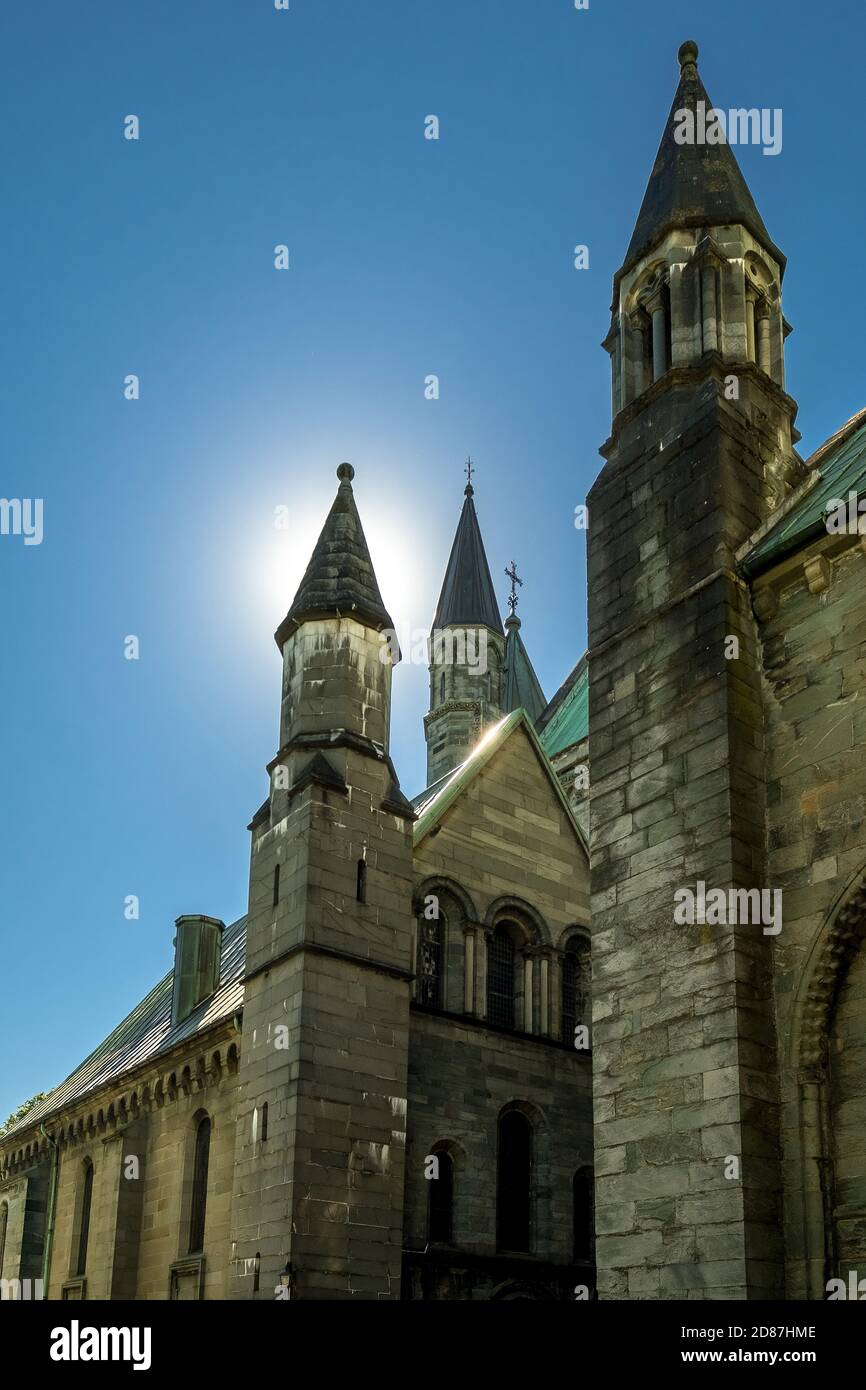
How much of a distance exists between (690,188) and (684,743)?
7.85m

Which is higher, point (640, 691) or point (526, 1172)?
point (640, 691)

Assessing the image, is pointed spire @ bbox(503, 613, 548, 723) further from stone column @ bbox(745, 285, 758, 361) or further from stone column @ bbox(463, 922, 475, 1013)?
stone column @ bbox(745, 285, 758, 361)

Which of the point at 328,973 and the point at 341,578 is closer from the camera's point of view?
the point at 328,973

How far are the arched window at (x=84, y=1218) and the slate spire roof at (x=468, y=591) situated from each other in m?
33.2

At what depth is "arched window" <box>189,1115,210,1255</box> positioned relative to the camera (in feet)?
81.7

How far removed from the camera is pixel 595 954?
45.9 feet

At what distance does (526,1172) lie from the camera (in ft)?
79.6

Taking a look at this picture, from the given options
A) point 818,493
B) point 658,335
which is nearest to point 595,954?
point 818,493

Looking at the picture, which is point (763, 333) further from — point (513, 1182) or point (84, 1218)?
point (84, 1218)

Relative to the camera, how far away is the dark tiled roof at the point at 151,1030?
90.0 ft

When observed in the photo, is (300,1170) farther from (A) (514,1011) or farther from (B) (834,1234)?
(B) (834,1234)
